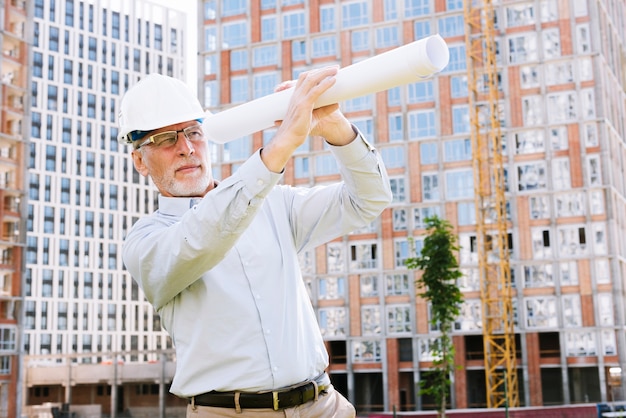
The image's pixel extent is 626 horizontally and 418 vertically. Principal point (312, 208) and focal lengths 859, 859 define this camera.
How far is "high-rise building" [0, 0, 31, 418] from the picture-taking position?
4881 cm

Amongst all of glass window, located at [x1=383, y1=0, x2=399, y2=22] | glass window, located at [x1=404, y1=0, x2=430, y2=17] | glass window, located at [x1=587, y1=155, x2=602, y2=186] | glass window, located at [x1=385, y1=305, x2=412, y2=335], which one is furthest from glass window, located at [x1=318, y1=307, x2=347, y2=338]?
glass window, located at [x1=404, y1=0, x2=430, y2=17]

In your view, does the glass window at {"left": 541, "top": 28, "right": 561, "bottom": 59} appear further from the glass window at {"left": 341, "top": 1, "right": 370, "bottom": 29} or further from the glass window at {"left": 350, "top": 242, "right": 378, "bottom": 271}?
the glass window at {"left": 350, "top": 242, "right": 378, "bottom": 271}

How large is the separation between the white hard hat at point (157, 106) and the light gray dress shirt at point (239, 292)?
0.80 feet

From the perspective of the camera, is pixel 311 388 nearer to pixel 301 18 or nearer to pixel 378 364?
pixel 378 364

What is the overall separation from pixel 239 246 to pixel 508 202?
5081 cm

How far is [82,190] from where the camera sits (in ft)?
313

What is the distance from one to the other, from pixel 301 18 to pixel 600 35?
19905mm

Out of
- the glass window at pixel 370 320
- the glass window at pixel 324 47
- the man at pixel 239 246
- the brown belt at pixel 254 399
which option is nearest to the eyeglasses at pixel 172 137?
the man at pixel 239 246

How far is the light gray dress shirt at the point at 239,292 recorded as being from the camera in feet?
7.72

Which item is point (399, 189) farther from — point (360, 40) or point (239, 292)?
point (239, 292)

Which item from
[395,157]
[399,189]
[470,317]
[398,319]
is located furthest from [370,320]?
[395,157]

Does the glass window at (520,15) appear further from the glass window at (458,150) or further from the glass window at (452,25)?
the glass window at (458,150)

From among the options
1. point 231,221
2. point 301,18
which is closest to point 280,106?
point 231,221

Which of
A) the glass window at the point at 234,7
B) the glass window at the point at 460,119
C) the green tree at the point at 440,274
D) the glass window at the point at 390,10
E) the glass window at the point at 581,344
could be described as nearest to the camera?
the green tree at the point at 440,274
